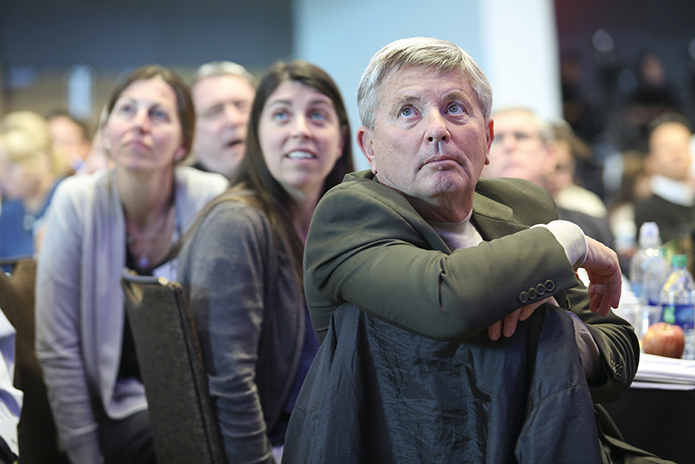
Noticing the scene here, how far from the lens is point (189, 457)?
5.11 ft

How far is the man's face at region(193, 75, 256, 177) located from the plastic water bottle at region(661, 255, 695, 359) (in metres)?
2.11

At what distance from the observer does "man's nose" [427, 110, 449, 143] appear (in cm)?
109

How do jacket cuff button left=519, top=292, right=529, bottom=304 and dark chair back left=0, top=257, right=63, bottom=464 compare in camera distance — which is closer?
jacket cuff button left=519, top=292, right=529, bottom=304

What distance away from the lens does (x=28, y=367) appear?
2020 millimetres

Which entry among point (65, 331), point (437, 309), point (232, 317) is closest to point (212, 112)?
point (65, 331)

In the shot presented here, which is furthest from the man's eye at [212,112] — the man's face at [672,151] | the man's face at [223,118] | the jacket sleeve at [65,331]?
the man's face at [672,151]

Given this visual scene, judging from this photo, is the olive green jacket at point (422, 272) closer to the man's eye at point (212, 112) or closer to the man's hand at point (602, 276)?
the man's hand at point (602, 276)

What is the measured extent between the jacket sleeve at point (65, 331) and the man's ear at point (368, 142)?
55.8 inches

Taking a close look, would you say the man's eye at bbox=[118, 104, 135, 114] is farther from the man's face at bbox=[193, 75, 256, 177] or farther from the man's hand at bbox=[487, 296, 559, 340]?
the man's hand at bbox=[487, 296, 559, 340]

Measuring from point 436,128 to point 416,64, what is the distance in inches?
5.1

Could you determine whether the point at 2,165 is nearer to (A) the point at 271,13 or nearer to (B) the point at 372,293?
(B) the point at 372,293

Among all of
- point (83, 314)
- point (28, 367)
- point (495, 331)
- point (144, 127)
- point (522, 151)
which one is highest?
point (144, 127)

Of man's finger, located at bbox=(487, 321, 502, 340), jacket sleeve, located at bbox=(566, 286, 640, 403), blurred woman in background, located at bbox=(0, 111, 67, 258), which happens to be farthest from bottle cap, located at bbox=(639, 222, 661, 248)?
blurred woman in background, located at bbox=(0, 111, 67, 258)

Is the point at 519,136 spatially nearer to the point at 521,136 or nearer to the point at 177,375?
the point at 521,136
